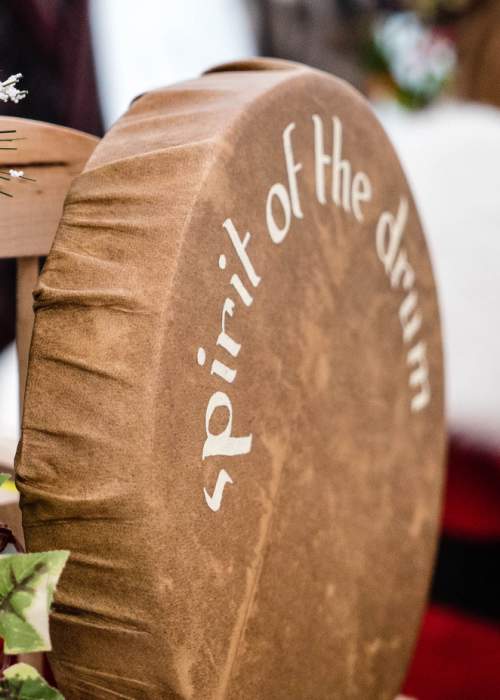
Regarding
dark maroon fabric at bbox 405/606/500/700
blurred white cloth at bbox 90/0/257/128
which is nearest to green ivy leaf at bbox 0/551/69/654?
dark maroon fabric at bbox 405/606/500/700

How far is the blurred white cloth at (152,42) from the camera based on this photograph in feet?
8.25

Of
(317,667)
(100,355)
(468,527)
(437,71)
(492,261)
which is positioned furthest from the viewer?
(437,71)

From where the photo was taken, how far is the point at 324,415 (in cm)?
103

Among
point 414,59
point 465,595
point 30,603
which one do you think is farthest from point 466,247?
point 30,603

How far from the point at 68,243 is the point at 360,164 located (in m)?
0.48

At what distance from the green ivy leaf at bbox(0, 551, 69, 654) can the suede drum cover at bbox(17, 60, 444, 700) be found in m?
0.11

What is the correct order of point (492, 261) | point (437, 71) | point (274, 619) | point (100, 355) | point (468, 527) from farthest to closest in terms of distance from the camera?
point (437, 71)
point (492, 261)
point (468, 527)
point (274, 619)
point (100, 355)

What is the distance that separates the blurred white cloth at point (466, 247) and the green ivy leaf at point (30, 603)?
55.6 inches

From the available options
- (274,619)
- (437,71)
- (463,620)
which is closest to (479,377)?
(463,620)

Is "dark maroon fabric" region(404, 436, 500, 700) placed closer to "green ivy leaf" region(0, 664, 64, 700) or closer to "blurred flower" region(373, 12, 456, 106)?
"green ivy leaf" region(0, 664, 64, 700)

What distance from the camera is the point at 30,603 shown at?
1.95 ft

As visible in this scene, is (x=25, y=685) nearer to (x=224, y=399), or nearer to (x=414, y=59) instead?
(x=224, y=399)

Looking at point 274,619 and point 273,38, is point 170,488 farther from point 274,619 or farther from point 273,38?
point 273,38

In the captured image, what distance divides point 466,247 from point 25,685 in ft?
5.99
